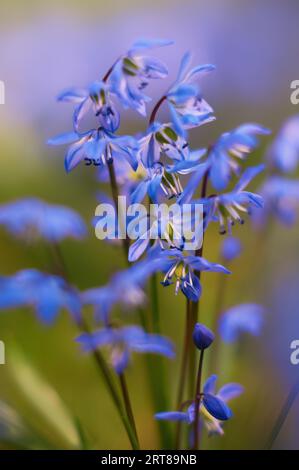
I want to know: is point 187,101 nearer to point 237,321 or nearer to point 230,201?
point 230,201

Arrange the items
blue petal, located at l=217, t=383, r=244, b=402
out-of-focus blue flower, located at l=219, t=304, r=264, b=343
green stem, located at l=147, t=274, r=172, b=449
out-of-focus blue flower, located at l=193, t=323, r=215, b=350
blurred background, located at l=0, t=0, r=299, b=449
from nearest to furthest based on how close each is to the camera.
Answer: out-of-focus blue flower, located at l=193, t=323, r=215, b=350
blue petal, located at l=217, t=383, r=244, b=402
green stem, located at l=147, t=274, r=172, b=449
out-of-focus blue flower, located at l=219, t=304, r=264, b=343
blurred background, located at l=0, t=0, r=299, b=449

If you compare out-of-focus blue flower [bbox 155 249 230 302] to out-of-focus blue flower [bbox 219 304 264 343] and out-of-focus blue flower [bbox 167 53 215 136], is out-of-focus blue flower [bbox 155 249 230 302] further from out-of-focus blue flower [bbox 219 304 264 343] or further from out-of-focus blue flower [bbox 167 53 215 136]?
out-of-focus blue flower [bbox 219 304 264 343]

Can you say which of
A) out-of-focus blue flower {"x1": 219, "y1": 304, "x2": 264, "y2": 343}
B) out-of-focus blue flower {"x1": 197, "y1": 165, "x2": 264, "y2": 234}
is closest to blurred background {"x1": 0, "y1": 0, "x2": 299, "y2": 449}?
out-of-focus blue flower {"x1": 219, "y1": 304, "x2": 264, "y2": 343}

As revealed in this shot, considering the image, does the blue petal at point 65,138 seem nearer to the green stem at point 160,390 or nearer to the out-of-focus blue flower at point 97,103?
the out-of-focus blue flower at point 97,103

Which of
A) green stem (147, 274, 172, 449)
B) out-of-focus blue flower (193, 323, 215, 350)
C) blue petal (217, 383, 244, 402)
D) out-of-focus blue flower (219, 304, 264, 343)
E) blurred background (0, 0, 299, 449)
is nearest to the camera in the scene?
out-of-focus blue flower (193, 323, 215, 350)

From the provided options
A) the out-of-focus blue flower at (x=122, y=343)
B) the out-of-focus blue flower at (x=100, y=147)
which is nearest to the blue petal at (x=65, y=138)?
the out-of-focus blue flower at (x=100, y=147)

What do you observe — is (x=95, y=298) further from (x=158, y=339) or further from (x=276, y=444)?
(x=276, y=444)
